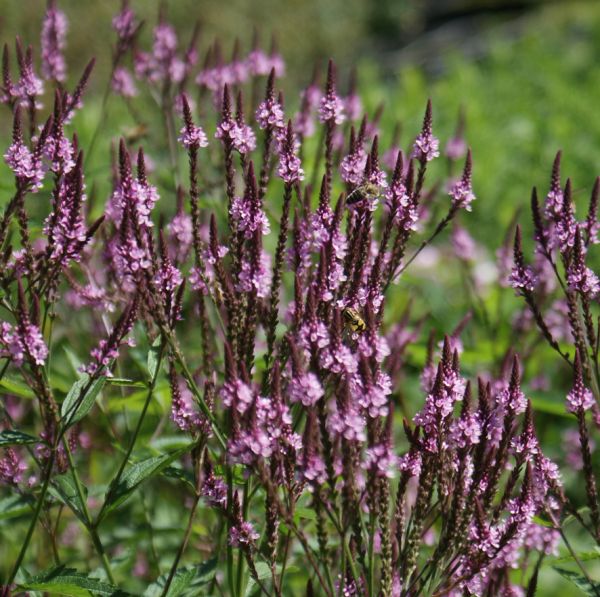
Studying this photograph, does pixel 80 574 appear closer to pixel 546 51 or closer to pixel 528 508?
pixel 528 508

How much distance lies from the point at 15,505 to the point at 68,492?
1.21 feet

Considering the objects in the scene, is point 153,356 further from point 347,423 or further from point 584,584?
point 584,584

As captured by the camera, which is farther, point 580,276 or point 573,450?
point 573,450

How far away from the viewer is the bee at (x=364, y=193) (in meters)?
2.60

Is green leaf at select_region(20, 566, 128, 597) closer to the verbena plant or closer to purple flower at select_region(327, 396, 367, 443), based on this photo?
the verbena plant

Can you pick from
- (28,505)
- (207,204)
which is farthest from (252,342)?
(207,204)

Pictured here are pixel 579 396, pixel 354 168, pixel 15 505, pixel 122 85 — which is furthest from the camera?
pixel 122 85

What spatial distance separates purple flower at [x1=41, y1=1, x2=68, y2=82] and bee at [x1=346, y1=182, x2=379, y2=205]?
1494 mm

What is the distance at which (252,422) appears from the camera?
2.07m

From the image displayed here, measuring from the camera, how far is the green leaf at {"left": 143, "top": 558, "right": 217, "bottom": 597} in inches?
105

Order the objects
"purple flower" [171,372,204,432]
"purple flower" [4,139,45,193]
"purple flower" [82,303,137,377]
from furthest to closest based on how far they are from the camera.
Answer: "purple flower" [171,372,204,432] → "purple flower" [4,139,45,193] → "purple flower" [82,303,137,377]

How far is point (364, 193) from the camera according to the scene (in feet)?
8.64

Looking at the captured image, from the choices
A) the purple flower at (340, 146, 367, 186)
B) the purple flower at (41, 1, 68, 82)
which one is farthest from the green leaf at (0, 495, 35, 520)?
the purple flower at (41, 1, 68, 82)

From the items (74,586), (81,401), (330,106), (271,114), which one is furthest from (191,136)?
(74,586)
